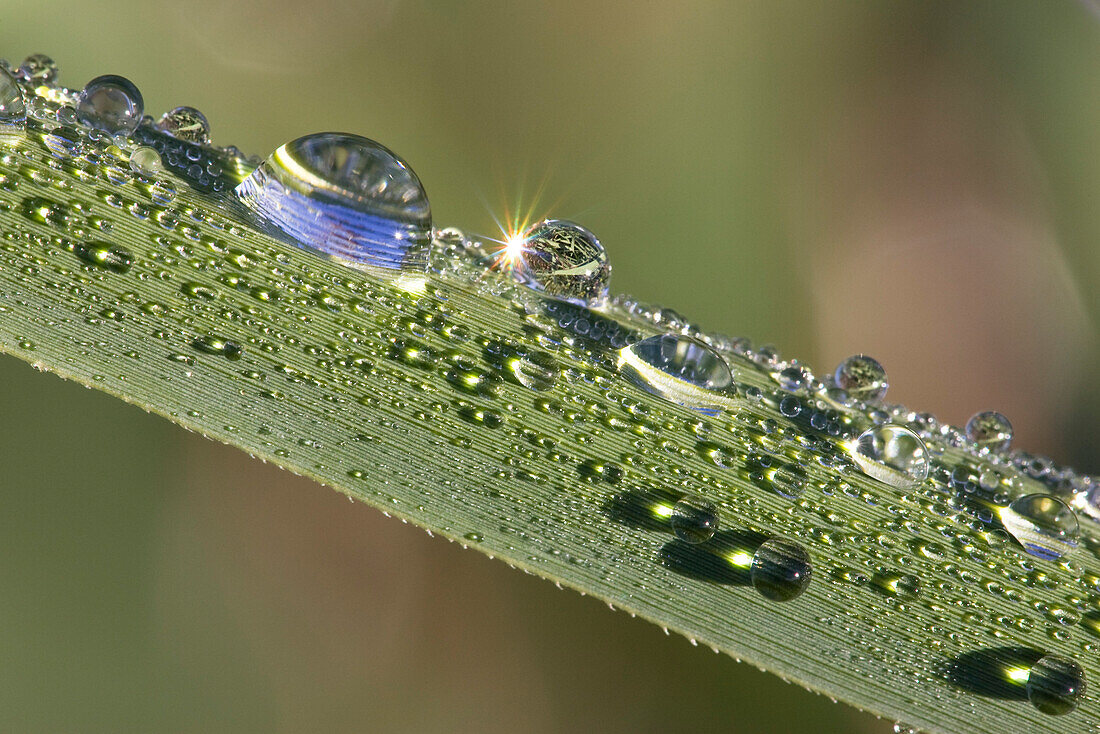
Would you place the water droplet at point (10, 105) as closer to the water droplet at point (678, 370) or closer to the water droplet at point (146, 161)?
the water droplet at point (146, 161)

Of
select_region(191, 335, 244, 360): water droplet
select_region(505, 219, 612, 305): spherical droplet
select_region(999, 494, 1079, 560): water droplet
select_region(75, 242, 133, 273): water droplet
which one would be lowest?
select_region(191, 335, 244, 360): water droplet

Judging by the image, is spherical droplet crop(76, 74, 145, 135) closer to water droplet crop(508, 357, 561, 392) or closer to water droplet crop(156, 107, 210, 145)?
water droplet crop(156, 107, 210, 145)

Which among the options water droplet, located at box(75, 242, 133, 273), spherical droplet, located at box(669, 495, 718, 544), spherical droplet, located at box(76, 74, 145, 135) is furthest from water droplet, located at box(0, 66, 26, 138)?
spherical droplet, located at box(669, 495, 718, 544)

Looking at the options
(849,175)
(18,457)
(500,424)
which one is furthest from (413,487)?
(849,175)

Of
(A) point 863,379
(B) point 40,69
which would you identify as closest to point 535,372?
(A) point 863,379

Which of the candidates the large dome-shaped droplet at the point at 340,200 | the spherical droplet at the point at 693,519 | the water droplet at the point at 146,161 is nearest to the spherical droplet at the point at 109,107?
the water droplet at the point at 146,161

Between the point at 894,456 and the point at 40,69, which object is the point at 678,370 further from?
the point at 40,69

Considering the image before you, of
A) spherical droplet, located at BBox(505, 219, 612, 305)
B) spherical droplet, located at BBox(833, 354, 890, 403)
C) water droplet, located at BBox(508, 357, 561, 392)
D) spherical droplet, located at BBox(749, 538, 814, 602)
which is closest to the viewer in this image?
spherical droplet, located at BBox(749, 538, 814, 602)
